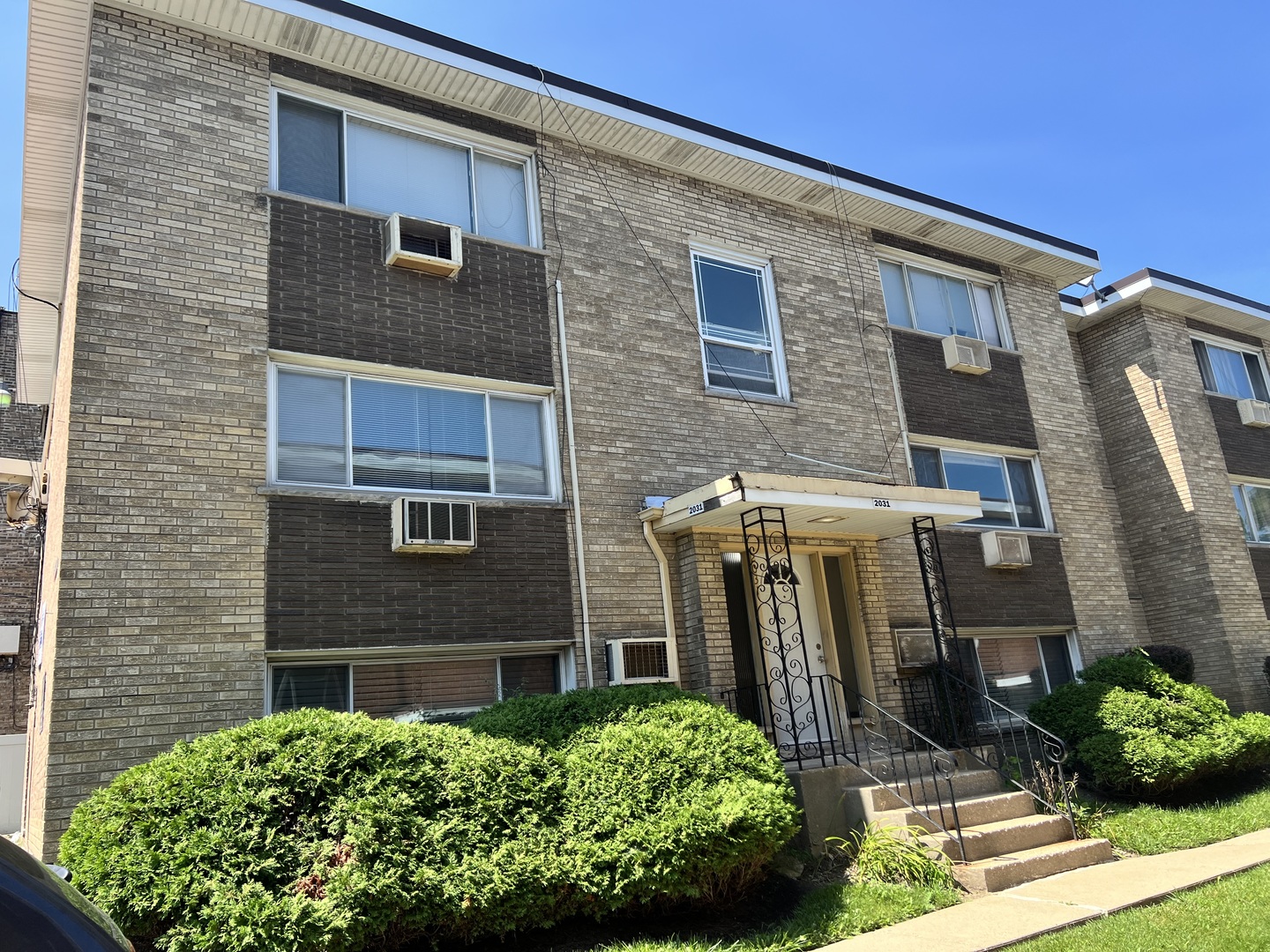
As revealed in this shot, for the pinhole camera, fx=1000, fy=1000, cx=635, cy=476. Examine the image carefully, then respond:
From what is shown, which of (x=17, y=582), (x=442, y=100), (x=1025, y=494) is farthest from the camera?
(x=17, y=582)

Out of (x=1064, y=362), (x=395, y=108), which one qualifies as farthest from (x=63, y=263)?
(x=1064, y=362)

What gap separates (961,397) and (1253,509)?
7.18m

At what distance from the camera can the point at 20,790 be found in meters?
14.8

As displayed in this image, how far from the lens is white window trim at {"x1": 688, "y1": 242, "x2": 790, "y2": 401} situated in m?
11.8

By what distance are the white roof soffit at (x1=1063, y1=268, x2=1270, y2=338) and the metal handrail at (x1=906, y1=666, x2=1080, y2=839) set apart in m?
7.81

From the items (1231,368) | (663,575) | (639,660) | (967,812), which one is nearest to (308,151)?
(663,575)

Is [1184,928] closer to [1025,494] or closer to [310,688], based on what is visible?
[310,688]

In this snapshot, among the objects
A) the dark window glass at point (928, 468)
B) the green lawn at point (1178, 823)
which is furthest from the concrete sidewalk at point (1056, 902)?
the dark window glass at point (928, 468)

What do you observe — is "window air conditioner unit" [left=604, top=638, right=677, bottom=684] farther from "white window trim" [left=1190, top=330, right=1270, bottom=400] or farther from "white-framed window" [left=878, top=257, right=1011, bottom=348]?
"white window trim" [left=1190, top=330, right=1270, bottom=400]

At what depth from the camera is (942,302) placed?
1475 cm

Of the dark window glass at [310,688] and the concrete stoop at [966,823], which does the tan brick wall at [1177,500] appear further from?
the dark window glass at [310,688]

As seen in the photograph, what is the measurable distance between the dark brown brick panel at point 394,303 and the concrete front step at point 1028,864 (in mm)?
6033

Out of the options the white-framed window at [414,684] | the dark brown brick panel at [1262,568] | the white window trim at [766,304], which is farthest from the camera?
the dark brown brick panel at [1262,568]

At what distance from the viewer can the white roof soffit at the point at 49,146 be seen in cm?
923
